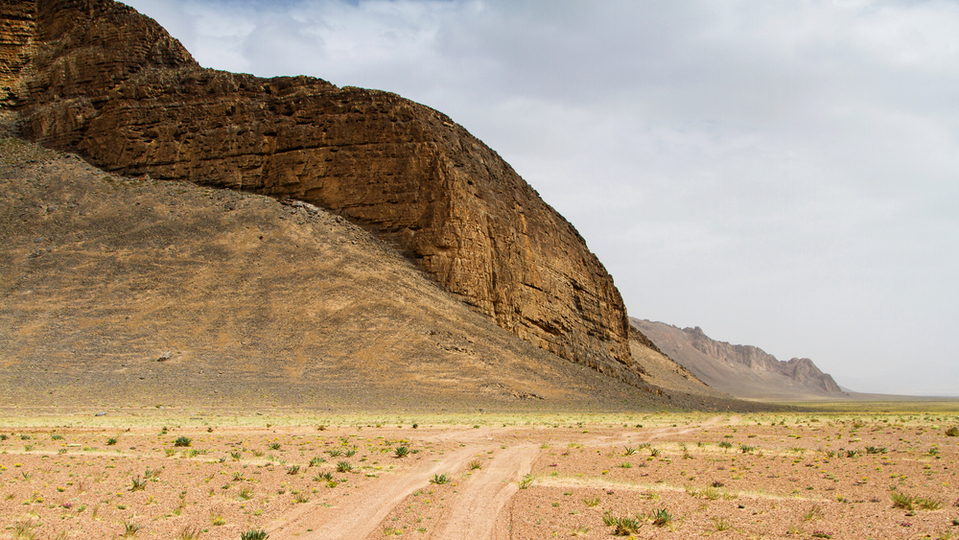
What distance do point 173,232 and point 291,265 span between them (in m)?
8.25

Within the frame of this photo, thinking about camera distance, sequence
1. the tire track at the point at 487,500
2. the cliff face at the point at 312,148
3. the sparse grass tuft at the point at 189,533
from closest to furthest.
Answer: the sparse grass tuft at the point at 189,533 < the tire track at the point at 487,500 < the cliff face at the point at 312,148

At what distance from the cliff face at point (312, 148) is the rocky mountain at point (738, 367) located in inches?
3656

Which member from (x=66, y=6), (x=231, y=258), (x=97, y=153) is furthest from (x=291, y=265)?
(x=66, y=6)

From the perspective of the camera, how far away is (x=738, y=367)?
529 ft

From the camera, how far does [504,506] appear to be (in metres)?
8.18

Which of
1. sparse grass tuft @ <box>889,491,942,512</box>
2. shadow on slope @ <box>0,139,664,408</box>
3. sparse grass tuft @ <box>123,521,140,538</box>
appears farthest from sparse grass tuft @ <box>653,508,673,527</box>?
shadow on slope @ <box>0,139,664,408</box>

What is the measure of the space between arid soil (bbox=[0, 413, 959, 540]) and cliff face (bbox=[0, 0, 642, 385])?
2520cm

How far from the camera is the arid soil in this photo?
22.7ft

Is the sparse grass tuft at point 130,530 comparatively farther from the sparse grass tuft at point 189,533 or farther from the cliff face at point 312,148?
the cliff face at point 312,148

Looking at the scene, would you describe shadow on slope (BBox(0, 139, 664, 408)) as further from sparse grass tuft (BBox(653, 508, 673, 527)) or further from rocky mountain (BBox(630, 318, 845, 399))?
rocky mountain (BBox(630, 318, 845, 399))

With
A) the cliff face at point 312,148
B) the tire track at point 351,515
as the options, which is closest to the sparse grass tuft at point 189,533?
the tire track at point 351,515

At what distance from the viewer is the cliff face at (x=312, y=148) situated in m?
40.2

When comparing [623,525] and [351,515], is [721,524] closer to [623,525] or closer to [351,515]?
[623,525]

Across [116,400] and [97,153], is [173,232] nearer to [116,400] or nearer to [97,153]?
[97,153]
